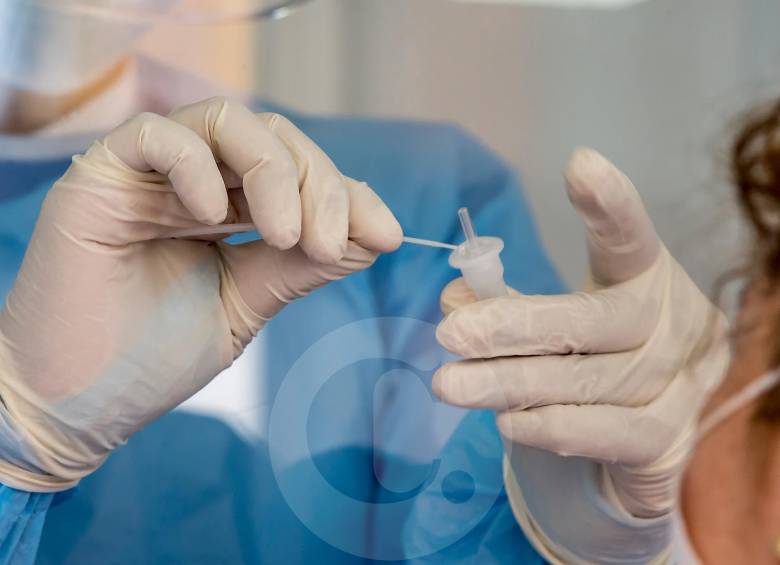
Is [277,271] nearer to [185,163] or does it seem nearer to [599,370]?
[185,163]

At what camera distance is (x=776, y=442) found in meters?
0.52

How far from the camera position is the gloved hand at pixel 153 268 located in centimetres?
70

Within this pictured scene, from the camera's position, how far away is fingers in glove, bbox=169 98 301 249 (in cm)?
69

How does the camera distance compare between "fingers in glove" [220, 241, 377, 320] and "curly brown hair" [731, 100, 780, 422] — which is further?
"fingers in glove" [220, 241, 377, 320]

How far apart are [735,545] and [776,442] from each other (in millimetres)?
67

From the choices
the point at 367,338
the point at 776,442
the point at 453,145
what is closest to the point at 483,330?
the point at 367,338

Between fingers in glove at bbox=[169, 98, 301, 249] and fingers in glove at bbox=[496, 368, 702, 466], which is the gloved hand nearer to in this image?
fingers in glove at bbox=[169, 98, 301, 249]

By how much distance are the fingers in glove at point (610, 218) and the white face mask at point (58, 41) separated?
2.64ft

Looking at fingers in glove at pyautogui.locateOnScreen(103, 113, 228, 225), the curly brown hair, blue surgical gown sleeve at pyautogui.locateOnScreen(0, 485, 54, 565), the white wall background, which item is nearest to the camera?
the curly brown hair

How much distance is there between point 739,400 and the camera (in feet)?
1.75

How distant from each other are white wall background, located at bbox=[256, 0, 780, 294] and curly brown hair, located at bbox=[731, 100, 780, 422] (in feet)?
3.08

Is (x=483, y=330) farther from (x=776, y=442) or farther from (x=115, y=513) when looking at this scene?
(x=115, y=513)

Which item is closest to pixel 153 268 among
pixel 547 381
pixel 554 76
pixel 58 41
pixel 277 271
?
pixel 277 271

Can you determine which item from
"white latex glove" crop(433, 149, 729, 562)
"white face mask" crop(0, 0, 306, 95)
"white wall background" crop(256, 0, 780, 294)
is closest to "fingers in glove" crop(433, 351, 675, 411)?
"white latex glove" crop(433, 149, 729, 562)
